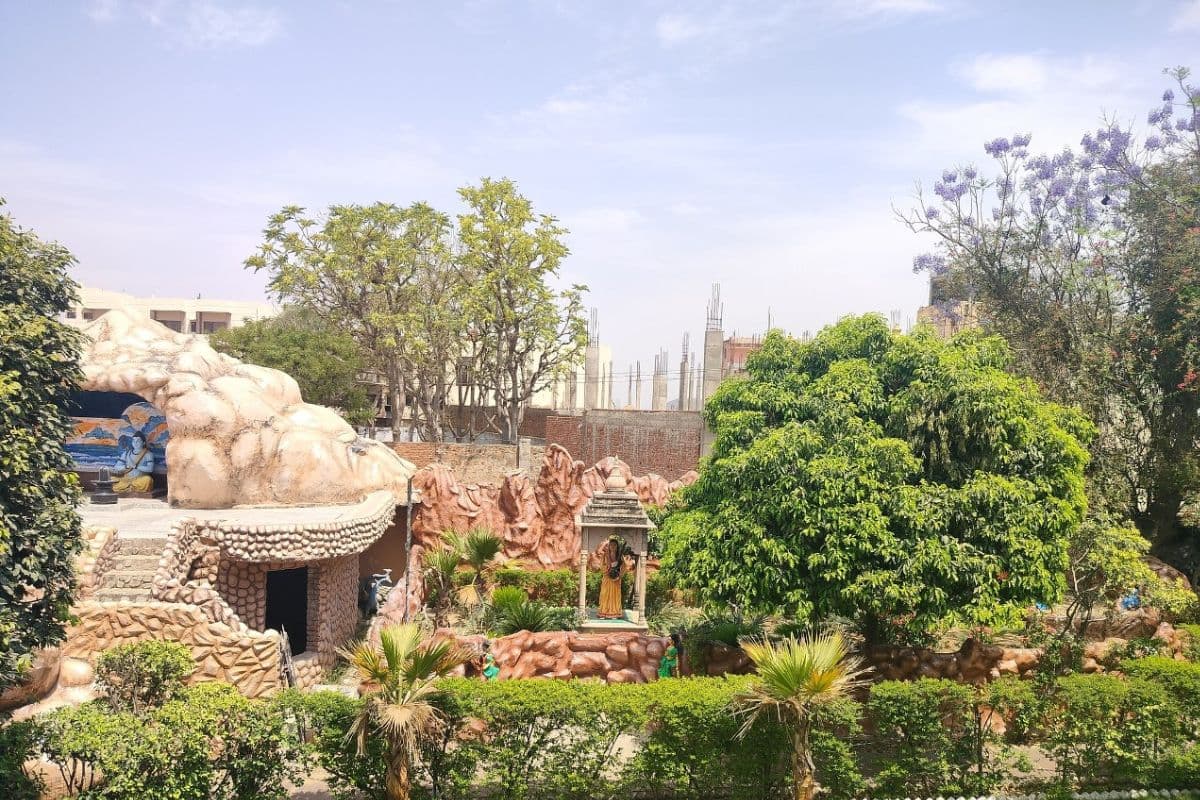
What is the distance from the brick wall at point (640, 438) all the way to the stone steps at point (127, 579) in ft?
59.3

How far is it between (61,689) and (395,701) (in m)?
5.78

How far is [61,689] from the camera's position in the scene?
11.5m

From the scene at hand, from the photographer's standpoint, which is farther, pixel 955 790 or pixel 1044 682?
pixel 1044 682

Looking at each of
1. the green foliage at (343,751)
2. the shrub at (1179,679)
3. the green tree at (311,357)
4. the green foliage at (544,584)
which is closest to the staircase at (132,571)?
the green foliage at (343,751)

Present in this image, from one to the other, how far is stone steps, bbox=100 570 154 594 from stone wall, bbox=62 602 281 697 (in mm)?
1139

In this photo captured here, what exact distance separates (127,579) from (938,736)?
11.8m

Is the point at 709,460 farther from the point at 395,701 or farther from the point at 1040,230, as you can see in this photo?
the point at 1040,230

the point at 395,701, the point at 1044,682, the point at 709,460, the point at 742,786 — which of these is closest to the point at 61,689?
the point at 395,701

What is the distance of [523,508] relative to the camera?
22.7m

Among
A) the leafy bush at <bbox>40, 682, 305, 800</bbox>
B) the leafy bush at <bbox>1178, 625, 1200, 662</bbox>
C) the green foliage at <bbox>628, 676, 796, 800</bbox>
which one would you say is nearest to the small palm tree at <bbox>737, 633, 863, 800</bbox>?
the green foliage at <bbox>628, 676, 796, 800</bbox>

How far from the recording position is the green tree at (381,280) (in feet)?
95.3

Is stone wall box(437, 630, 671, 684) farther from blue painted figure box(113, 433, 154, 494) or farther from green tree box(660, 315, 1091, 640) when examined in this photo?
blue painted figure box(113, 433, 154, 494)

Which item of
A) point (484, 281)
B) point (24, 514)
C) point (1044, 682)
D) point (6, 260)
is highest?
point (484, 281)

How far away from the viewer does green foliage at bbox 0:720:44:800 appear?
8.30 m
